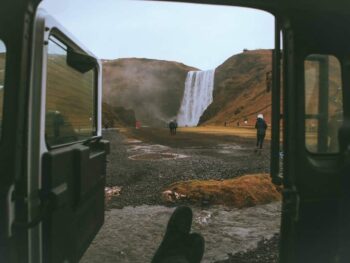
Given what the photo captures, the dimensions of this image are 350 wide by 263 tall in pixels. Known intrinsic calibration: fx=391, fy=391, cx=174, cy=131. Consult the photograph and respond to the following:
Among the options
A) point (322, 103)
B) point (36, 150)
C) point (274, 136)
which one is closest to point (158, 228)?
point (274, 136)

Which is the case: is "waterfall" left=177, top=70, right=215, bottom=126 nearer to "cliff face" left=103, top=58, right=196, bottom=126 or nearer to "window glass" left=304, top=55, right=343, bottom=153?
"cliff face" left=103, top=58, right=196, bottom=126

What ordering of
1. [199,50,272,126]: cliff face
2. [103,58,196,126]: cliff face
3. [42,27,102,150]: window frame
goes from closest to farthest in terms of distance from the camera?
[42,27,102,150]: window frame
[199,50,272,126]: cliff face
[103,58,196,126]: cliff face

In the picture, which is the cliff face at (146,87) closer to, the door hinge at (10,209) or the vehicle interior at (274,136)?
the vehicle interior at (274,136)

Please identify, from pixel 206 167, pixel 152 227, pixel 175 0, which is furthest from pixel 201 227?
pixel 206 167

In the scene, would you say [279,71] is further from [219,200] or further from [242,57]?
[242,57]

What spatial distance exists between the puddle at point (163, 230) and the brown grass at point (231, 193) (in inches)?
15.0

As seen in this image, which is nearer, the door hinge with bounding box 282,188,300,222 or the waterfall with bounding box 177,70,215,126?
the door hinge with bounding box 282,188,300,222

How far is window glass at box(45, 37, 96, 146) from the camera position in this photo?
2492 millimetres

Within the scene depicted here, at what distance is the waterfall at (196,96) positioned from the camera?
318 ft

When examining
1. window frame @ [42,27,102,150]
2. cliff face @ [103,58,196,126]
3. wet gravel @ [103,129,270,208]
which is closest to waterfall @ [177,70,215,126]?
cliff face @ [103,58,196,126]

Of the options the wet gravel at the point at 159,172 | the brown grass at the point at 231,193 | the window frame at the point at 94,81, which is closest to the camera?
the window frame at the point at 94,81

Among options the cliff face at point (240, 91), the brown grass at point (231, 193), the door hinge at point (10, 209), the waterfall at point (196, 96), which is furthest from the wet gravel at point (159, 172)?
the waterfall at point (196, 96)

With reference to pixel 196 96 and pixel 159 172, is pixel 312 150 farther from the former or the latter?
pixel 196 96

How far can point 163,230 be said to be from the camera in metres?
6.64
